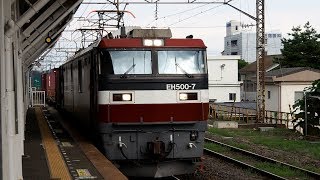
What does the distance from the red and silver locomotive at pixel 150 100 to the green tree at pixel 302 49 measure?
42.3 meters

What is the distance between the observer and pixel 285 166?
41.8 ft

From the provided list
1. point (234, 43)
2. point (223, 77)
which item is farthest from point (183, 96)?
point (234, 43)

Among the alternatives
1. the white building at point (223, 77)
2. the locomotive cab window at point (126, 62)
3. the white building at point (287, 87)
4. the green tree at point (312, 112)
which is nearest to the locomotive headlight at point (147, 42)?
the locomotive cab window at point (126, 62)

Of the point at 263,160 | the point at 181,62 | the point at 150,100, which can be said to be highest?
the point at 181,62

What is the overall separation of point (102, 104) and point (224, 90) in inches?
1743

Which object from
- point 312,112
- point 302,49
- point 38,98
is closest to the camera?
point 312,112

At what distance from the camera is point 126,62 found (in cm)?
964

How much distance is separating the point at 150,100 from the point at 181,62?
0.95m

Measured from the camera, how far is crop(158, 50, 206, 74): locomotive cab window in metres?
9.78

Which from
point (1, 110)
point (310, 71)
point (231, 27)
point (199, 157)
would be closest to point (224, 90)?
point (310, 71)

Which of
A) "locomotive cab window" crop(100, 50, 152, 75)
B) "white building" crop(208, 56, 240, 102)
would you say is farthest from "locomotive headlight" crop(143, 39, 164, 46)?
"white building" crop(208, 56, 240, 102)

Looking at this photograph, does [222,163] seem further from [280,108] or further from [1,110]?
[280,108]

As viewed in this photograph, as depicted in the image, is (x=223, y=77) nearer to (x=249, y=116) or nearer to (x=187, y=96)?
(x=249, y=116)

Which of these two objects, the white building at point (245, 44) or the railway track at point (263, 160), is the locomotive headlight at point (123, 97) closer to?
the railway track at point (263, 160)
